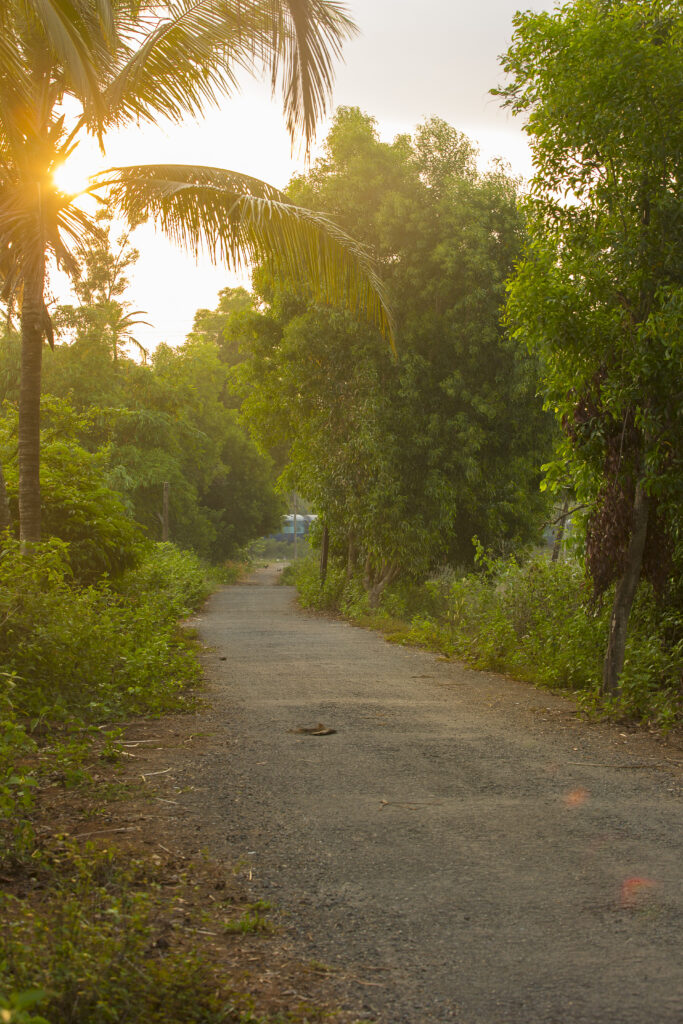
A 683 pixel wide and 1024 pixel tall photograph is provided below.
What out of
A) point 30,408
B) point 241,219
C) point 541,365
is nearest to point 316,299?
point 241,219

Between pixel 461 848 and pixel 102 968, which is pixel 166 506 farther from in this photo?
pixel 102 968

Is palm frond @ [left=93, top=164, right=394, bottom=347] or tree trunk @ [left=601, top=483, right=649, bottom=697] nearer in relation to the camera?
tree trunk @ [left=601, top=483, right=649, bottom=697]

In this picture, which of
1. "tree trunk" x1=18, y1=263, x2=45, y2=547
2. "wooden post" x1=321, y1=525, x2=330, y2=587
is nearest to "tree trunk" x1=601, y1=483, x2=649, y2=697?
"tree trunk" x1=18, y1=263, x2=45, y2=547

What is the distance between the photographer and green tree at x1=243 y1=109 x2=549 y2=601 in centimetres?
2302

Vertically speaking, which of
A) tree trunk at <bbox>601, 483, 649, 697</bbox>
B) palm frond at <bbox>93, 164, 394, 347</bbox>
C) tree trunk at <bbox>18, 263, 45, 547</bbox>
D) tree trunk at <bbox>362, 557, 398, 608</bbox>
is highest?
palm frond at <bbox>93, 164, 394, 347</bbox>

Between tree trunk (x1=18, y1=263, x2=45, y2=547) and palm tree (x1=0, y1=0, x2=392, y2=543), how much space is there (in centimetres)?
1

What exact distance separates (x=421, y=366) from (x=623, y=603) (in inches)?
583

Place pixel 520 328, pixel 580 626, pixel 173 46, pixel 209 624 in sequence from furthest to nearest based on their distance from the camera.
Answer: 1. pixel 209 624
2. pixel 173 46
3. pixel 580 626
4. pixel 520 328

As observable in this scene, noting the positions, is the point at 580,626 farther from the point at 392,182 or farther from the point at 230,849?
the point at 392,182

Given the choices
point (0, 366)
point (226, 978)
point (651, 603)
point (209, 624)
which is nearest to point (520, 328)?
point (651, 603)

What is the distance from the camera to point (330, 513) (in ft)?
83.0

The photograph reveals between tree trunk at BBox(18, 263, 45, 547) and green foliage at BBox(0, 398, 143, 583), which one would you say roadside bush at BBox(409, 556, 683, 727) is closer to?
green foliage at BBox(0, 398, 143, 583)

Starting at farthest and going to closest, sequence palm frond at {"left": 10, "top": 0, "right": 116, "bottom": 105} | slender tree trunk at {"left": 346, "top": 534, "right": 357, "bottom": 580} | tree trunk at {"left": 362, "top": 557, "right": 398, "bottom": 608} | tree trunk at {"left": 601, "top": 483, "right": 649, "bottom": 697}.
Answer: slender tree trunk at {"left": 346, "top": 534, "right": 357, "bottom": 580} < tree trunk at {"left": 362, "top": 557, "right": 398, "bottom": 608} < tree trunk at {"left": 601, "top": 483, "right": 649, "bottom": 697} < palm frond at {"left": 10, "top": 0, "right": 116, "bottom": 105}

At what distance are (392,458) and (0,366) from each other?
2140 centimetres
